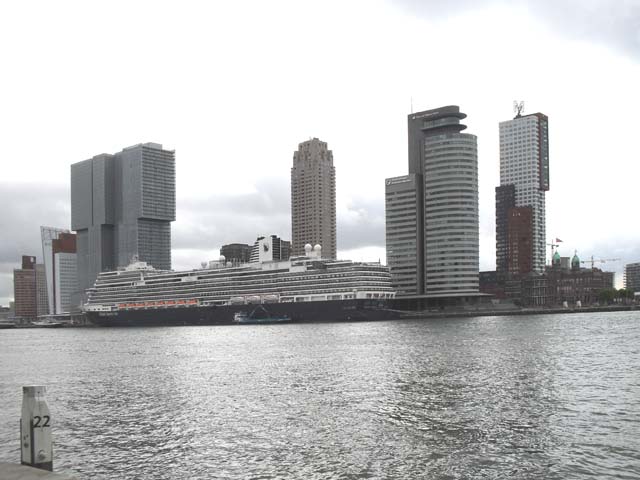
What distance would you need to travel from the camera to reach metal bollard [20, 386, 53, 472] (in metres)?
17.9

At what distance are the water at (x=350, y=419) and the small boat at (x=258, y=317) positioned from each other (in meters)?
124

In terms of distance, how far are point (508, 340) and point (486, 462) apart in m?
68.0

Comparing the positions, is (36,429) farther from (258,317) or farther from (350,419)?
(258,317)

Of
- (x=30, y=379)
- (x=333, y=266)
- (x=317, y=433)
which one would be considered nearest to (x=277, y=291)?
(x=333, y=266)

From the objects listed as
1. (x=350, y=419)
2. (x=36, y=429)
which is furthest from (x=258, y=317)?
(x=36, y=429)

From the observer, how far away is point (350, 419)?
33.7m

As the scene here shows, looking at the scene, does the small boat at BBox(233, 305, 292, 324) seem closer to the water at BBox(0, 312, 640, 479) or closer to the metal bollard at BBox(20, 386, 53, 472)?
the water at BBox(0, 312, 640, 479)

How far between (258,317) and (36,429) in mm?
176794

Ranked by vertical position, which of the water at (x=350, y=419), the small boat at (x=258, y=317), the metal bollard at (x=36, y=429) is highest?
the metal bollard at (x=36, y=429)

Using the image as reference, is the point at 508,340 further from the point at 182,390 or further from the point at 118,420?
the point at 118,420

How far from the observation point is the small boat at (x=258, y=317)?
188000mm

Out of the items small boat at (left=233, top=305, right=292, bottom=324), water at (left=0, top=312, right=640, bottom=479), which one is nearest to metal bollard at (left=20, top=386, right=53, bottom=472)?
water at (left=0, top=312, right=640, bottom=479)

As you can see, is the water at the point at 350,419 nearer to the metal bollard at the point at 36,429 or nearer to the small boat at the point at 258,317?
the metal bollard at the point at 36,429

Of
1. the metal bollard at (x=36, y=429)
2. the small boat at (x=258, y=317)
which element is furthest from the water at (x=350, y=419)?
the small boat at (x=258, y=317)
